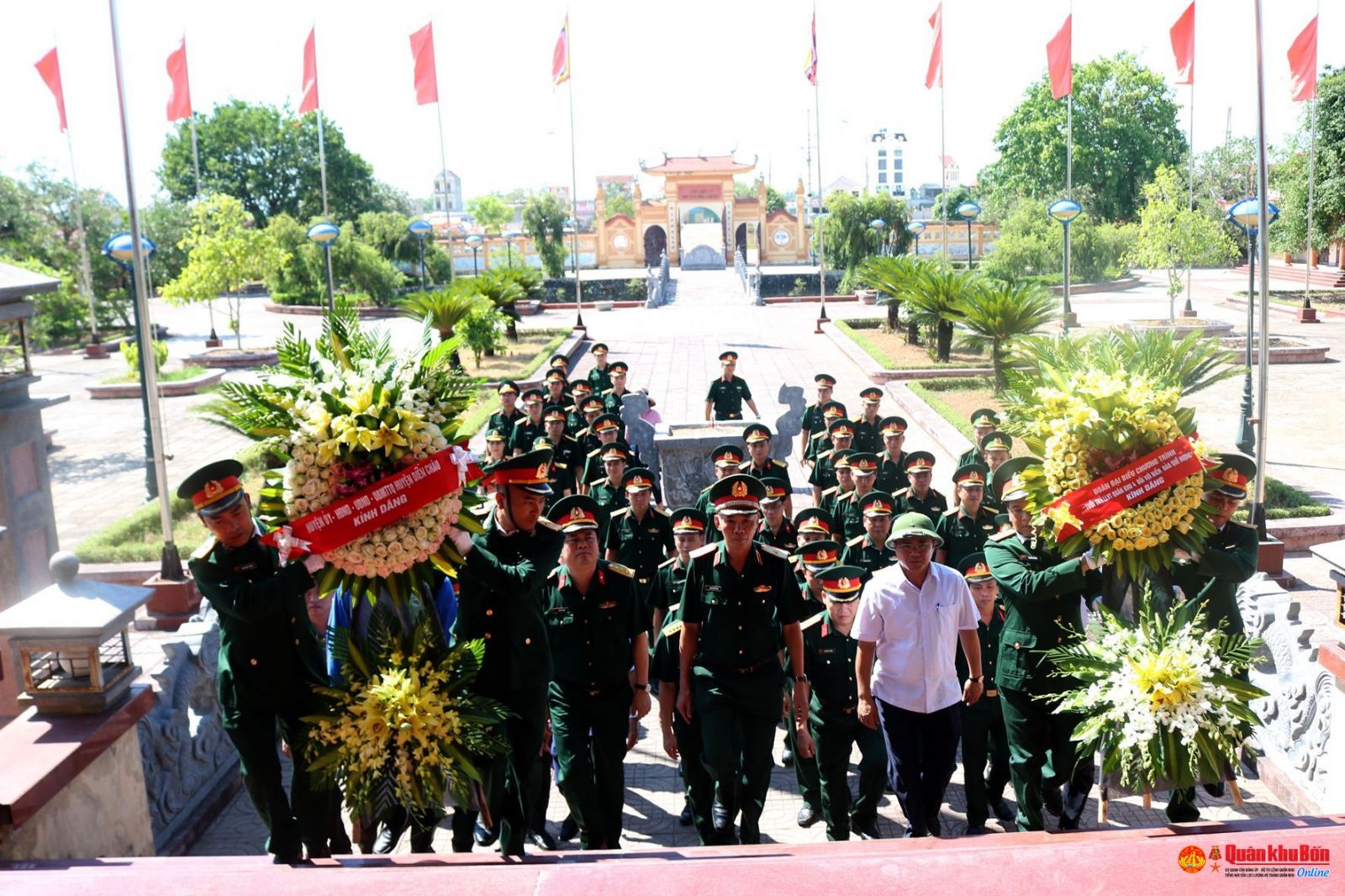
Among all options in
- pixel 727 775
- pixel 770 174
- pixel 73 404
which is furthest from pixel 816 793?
pixel 770 174

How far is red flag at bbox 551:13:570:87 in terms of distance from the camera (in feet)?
96.4

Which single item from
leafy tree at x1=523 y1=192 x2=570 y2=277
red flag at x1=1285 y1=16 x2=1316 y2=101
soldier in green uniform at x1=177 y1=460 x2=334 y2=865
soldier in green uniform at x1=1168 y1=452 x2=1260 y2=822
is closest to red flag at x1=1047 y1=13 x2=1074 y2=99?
red flag at x1=1285 y1=16 x2=1316 y2=101

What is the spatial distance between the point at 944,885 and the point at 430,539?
1.97 meters

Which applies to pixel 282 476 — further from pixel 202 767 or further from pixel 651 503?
pixel 651 503

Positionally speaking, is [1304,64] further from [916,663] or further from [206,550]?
[206,550]

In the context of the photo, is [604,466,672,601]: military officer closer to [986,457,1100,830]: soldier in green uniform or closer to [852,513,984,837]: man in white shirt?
[852,513,984,837]: man in white shirt

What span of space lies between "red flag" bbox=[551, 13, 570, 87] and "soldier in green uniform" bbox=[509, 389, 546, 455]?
805 inches

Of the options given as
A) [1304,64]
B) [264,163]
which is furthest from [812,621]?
[264,163]

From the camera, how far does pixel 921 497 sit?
7820 millimetres

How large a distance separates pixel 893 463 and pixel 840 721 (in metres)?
3.81

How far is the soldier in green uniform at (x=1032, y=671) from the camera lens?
16.1ft

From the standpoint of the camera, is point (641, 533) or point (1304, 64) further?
point (1304, 64)

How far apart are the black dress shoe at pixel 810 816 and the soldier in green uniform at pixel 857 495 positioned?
249cm

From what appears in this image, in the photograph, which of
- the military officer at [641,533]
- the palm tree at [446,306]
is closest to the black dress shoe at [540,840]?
the military officer at [641,533]
